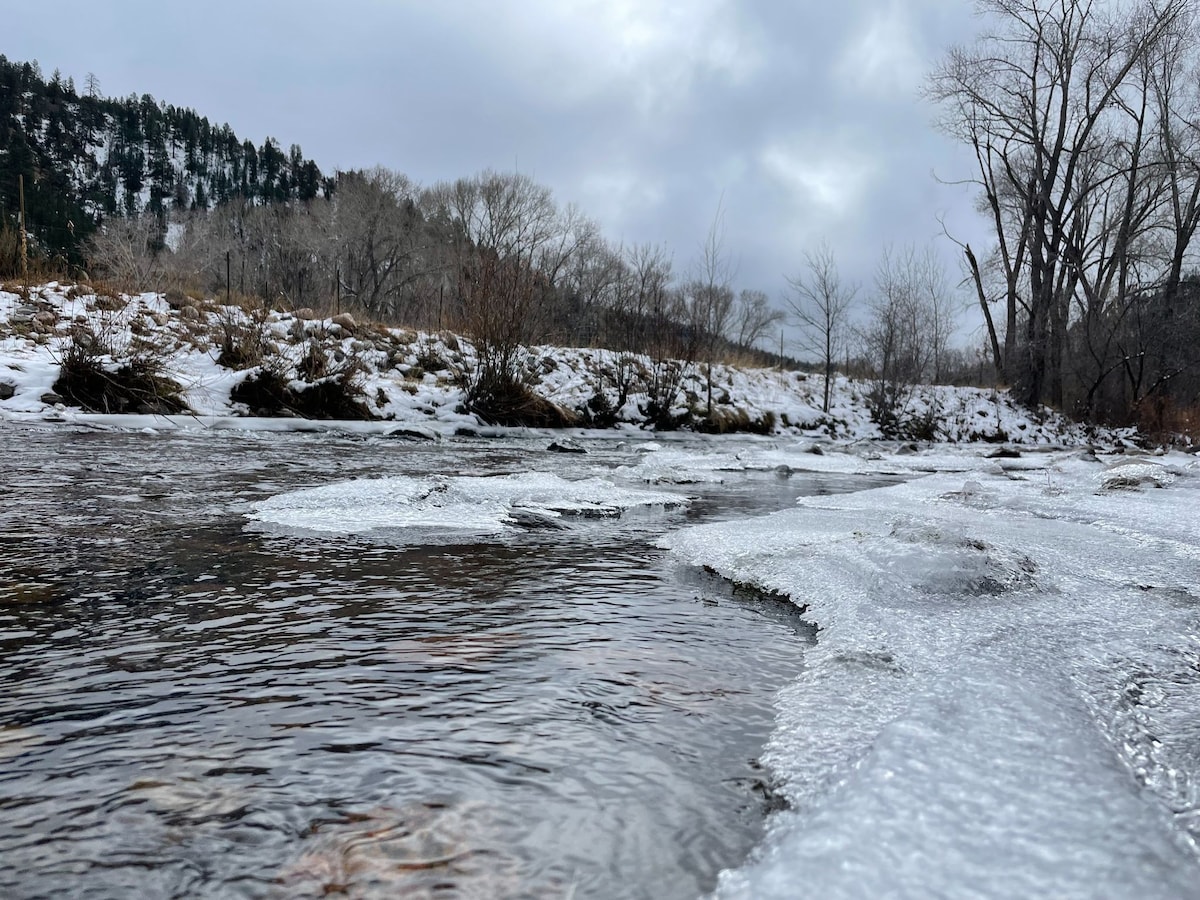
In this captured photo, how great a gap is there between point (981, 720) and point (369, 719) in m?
1.00

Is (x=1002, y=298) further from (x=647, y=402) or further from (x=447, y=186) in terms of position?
(x=447, y=186)

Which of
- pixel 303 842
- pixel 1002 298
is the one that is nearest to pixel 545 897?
pixel 303 842

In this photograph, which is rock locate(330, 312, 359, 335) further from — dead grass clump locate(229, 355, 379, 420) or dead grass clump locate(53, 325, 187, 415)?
dead grass clump locate(53, 325, 187, 415)

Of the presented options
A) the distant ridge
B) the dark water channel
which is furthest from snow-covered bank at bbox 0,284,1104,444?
the distant ridge

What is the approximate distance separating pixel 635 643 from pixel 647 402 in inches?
471

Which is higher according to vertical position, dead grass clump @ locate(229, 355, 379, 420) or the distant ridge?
the distant ridge

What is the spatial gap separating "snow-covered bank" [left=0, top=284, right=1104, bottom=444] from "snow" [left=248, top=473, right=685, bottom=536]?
5.16 m

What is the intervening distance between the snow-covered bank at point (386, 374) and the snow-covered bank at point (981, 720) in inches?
301

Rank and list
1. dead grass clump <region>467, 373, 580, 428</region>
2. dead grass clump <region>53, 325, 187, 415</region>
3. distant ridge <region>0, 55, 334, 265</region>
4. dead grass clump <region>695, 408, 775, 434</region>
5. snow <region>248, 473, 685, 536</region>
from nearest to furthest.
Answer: snow <region>248, 473, 685, 536</region>, dead grass clump <region>53, 325, 187, 415</region>, dead grass clump <region>467, 373, 580, 428</region>, dead grass clump <region>695, 408, 775, 434</region>, distant ridge <region>0, 55, 334, 265</region>

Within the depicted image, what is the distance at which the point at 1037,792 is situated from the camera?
847 millimetres

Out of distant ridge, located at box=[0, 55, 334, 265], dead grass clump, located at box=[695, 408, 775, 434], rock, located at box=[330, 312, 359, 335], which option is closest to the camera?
rock, located at box=[330, 312, 359, 335]

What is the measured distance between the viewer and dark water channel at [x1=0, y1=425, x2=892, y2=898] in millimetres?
746

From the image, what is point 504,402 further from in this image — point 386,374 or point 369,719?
point 369,719

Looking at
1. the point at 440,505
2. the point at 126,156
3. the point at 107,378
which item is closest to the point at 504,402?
the point at 107,378
